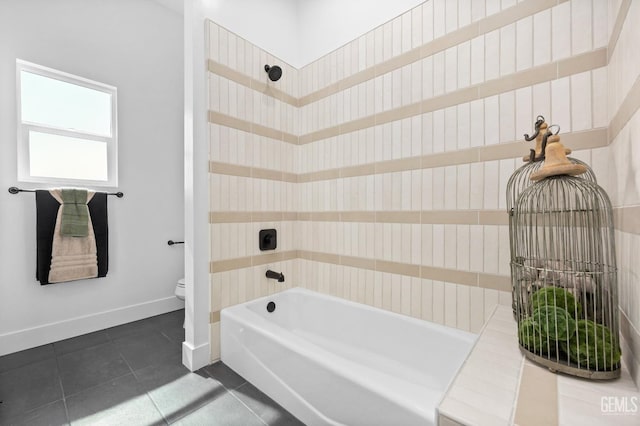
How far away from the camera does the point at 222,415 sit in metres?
1.33

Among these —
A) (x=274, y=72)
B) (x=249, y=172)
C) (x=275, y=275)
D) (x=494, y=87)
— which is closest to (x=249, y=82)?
(x=274, y=72)

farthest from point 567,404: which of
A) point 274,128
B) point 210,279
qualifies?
point 274,128

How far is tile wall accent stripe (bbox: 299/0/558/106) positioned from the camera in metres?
1.26

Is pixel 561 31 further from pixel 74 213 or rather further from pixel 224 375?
pixel 74 213

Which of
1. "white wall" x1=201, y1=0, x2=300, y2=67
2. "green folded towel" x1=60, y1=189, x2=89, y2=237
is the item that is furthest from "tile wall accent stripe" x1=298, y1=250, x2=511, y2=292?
"green folded towel" x1=60, y1=189, x2=89, y2=237

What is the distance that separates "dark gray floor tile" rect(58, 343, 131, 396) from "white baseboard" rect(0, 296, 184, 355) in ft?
1.16

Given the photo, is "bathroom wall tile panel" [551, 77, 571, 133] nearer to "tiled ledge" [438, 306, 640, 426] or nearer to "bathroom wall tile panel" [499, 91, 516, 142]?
"bathroom wall tile panel" [499, 91, 516, 142]

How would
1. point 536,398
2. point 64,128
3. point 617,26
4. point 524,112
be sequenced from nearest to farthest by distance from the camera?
point 536,398
point 617,26
point 524,112
point 64,128

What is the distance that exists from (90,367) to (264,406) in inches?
48.5

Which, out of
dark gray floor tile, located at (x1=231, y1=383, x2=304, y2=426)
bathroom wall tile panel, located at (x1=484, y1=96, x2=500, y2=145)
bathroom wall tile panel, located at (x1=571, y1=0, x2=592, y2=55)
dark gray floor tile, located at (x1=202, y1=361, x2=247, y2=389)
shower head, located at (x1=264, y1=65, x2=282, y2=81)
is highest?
shower head, located at (x1=264, y1=65, x2=282, y2=81)

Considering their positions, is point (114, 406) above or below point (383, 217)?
below

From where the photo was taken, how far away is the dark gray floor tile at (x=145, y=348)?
71.4 inches

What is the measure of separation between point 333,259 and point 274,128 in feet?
3.77

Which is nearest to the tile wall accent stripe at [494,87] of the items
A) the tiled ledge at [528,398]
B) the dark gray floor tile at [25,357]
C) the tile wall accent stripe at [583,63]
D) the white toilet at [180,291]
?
the tile wall accent stripe at [583,63]
